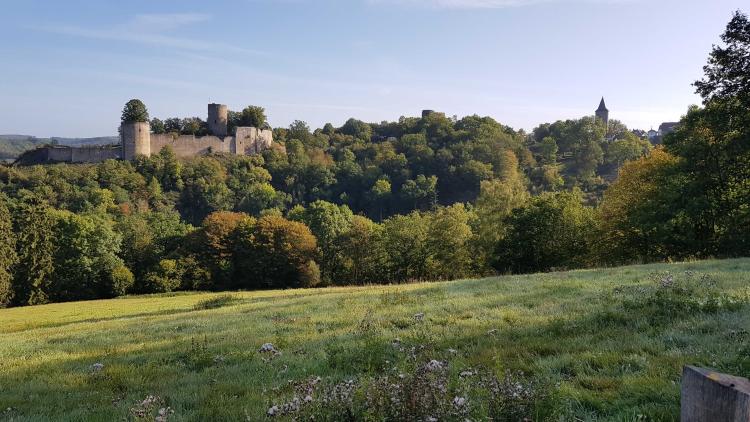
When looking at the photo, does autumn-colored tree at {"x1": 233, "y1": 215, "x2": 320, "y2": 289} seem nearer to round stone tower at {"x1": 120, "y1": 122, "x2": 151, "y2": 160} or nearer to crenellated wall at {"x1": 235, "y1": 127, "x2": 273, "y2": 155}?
round stone tower at {"x1": 120, "y1": 122, "x2": 151, "y2": 160}

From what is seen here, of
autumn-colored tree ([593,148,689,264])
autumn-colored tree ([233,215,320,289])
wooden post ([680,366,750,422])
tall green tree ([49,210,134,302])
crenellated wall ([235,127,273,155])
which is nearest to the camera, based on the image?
wooden post ([680,366,750,422])

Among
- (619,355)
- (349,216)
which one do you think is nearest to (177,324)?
(619,355)

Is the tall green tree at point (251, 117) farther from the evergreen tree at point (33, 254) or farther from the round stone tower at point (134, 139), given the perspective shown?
the evergreen tree at point (33, 254)

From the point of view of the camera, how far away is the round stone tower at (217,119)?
124 meters

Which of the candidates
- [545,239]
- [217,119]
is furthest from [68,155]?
[545,239]

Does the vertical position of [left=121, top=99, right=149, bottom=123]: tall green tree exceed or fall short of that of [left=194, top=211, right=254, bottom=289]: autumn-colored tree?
it exceeds it

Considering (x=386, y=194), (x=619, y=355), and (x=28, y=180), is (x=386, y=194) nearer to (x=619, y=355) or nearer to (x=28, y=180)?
(x=28, y=180)

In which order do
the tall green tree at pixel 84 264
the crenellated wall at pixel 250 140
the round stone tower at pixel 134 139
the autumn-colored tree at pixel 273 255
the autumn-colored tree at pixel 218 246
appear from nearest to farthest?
the tall green tree at pixel 84 264 < the autumn-colored tree at pixel 273 255 < the autumn-colored tree at pixel 218 246 < the round stone tower at pixel 134 139 < the crenellated wall at pixel 250 140

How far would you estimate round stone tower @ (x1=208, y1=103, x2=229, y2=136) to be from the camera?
123812 mm

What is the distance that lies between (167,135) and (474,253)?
83.8 metres

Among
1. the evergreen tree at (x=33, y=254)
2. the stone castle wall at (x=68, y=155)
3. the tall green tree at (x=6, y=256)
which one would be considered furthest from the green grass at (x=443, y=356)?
the stone castle wall at (x=68, y=155)

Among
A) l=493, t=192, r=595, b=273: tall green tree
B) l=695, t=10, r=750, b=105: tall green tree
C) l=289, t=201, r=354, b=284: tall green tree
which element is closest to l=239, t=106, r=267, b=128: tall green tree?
l=289, t=201, r=354, b=284: tall green tree

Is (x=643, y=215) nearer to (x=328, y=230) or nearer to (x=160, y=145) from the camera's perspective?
(x=328, y=230)

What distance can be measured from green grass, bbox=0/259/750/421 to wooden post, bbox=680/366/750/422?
4.89 ft
